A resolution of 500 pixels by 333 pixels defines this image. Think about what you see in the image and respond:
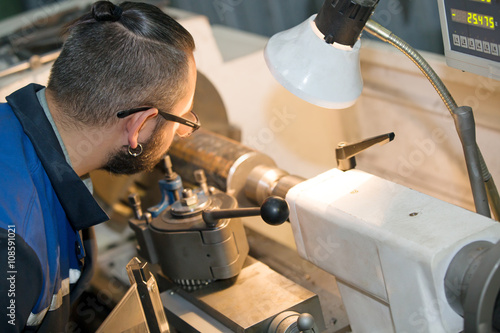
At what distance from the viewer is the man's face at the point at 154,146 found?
45.5 inches

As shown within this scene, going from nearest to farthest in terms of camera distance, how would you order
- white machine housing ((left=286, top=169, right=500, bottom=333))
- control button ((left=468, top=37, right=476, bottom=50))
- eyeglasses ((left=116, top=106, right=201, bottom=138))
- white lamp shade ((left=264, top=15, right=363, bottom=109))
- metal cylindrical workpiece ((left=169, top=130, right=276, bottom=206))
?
white machine housing ((left=286, top=169, right=500, bottom=333)) → white lamp shade ((left=264, top=15, right=363, bottom=109)) → control button ((left=468, top=37, right=476, bottom=50)) → eyeglasses ((left=116, top=106, right=201, bottom=138)) → metal cylindrical workpiece ((left=169, top=130, right=276, bottom=206))

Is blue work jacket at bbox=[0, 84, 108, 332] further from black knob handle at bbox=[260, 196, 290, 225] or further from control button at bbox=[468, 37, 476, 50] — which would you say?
control button at bbox=[468, 37, 476, 50]

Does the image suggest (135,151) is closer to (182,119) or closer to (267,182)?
(182,119)

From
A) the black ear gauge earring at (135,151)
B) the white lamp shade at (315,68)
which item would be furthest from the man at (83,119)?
the white lamp shade at (315,68)

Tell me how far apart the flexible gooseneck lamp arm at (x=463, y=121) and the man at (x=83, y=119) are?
41cm

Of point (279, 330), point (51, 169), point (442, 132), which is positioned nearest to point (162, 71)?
point (51, 169)

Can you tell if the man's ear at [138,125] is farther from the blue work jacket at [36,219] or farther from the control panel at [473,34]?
the control panel at [473,34]

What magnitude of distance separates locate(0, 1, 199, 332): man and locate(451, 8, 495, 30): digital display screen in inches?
19.9

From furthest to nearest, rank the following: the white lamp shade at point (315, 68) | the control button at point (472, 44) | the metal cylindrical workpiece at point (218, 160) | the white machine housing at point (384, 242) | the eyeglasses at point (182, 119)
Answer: the metal cylindrical workpiece at point (218, 160)
the eyeglasses at point (182, 119)
the control button at point (472, 44)
the white lamp shade at point (315, 68)
the white machine housing at point (384, 242)

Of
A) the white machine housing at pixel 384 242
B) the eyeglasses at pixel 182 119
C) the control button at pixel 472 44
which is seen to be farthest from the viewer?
the eyeglasses at pixel 182 119

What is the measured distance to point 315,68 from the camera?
88cm

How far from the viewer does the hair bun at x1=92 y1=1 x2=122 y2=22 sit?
42.5 inches

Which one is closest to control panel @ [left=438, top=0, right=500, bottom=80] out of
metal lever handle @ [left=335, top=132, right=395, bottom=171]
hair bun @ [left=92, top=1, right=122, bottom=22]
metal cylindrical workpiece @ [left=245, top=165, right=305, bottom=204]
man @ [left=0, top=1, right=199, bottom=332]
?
metal lever handle @ [left=335, top=132, right=395, bottom=171]

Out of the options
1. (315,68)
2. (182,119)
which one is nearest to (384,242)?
(315,68)
